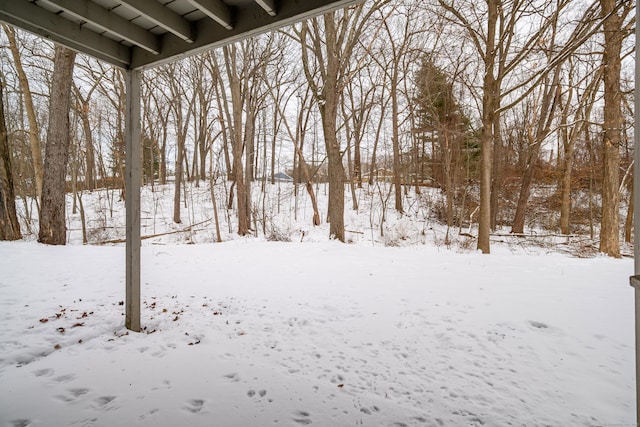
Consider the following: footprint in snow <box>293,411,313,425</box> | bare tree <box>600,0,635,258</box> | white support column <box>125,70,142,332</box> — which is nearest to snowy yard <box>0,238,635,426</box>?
footprint in snow <box>293,411,313,425</box>

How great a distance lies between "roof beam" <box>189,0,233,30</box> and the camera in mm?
1947

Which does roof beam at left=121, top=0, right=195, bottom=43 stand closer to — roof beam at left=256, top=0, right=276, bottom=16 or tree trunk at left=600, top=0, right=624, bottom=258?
roof beam at left=256, top=0, right=276, bottom=16

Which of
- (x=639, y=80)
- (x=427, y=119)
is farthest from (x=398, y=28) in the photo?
(x=639, y=80)

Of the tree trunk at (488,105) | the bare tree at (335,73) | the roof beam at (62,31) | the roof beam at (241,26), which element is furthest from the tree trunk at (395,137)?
the roof beam at (62,31)

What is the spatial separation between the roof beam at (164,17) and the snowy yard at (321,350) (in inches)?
105

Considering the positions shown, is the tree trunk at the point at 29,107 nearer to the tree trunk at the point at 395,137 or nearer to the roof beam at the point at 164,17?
the roof beam at the point at 164,17

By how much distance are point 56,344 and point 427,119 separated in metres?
17.4

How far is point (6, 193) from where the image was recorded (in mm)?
6883

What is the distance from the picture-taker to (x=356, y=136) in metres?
17.8

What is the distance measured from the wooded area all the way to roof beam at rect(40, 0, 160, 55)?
18.9 feet

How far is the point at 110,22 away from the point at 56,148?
6507mm

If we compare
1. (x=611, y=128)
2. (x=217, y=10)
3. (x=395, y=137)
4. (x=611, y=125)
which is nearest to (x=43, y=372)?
(x=217, y=10)

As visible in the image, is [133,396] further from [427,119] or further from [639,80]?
[427,119]

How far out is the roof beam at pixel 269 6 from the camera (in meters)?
1.92
